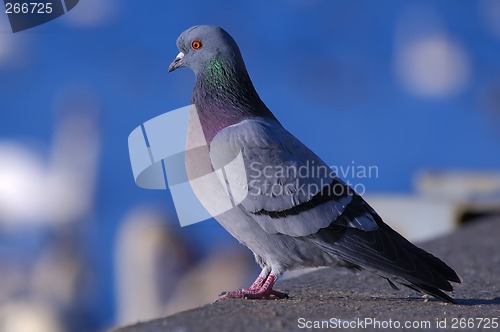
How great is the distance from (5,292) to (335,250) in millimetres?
12941

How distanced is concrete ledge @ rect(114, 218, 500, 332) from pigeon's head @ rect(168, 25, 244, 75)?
1.52m

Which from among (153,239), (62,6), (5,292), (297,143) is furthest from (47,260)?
(297,143)

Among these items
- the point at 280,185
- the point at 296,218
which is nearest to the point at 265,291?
the point at 296,218

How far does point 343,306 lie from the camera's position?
4.71m

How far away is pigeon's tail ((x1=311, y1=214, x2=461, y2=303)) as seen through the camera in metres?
4.71

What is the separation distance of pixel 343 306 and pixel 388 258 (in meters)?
0.37

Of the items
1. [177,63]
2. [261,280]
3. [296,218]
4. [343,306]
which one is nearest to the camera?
[343,306]

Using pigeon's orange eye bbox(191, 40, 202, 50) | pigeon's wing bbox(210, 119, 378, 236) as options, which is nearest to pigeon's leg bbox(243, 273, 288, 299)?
pigeon's wing bbox(210, 119, 378, 236)

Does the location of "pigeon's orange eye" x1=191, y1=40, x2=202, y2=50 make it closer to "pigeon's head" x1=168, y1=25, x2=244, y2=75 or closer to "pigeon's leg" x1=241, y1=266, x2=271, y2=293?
"pigeon's head" x1=168, y1=25, x2=244, y2=75

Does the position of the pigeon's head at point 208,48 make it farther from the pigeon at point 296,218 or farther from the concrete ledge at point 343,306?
the concrete ledge at point 343,306

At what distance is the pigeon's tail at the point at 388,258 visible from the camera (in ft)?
15.5

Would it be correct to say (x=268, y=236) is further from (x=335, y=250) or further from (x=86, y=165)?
(x=86, y=165)

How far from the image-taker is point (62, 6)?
10461 millimetres

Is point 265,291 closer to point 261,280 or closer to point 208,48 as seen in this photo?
point 261,280
